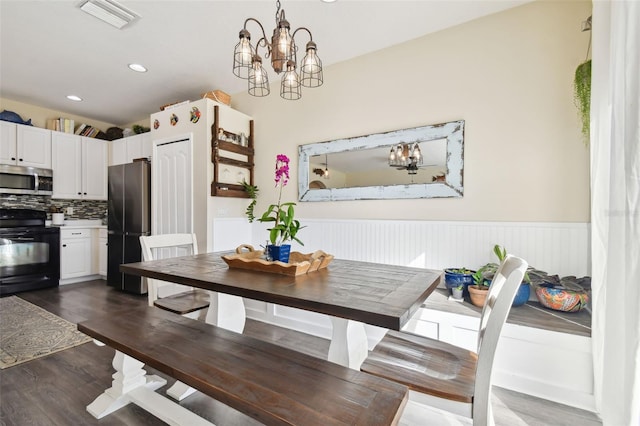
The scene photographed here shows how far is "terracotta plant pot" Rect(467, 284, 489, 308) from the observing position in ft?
6.46

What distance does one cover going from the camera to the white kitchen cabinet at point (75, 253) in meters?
4.23

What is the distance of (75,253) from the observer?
437 cm

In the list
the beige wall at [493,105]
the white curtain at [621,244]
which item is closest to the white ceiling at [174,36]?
the beige wall at [493,105]

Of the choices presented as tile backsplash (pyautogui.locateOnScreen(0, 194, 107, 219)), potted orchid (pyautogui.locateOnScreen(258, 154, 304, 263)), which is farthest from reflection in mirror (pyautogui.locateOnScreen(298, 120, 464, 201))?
tile backsplash (pyautogui.locateOnScreen(0, 194, 107, 219))

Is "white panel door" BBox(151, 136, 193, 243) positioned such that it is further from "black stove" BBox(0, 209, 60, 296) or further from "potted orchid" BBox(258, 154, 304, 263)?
"potted orchid" BBox(258, 154, 304, 263)

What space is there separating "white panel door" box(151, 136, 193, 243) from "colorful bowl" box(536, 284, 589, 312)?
3.35m

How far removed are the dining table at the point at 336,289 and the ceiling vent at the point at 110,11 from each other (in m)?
2.00

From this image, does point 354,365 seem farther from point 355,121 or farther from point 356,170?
point 355,121

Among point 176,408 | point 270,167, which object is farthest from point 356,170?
point 176,408

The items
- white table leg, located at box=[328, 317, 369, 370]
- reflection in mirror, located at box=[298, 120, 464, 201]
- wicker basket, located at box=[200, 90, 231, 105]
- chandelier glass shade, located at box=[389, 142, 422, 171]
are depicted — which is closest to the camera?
white table leg, located at box=[328, 317, 369, 370]

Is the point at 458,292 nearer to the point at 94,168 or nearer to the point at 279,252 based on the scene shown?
the point at 279,252

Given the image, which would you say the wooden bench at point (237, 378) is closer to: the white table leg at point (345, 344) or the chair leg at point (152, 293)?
the white table leg at point (345, 344)

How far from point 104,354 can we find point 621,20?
148 inches

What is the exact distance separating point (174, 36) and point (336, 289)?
8.92 ft
